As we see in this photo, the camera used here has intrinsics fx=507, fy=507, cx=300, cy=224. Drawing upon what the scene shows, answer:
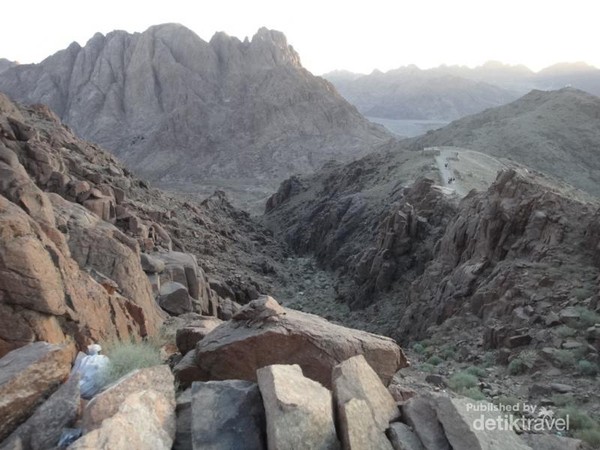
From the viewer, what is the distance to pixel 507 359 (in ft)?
38.1

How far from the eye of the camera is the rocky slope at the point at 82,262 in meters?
7.60

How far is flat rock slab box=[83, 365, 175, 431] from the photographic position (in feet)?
14.8

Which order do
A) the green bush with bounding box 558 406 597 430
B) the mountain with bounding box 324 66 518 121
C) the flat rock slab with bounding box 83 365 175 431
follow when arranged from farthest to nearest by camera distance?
the mountain with bounding box 324 66 518 121, the green bush with bounding box 558 406 597 430, the flat rock slab with bounding box 83 365 175 431

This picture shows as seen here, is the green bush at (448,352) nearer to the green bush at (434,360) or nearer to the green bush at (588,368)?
the green bush at (434,360)

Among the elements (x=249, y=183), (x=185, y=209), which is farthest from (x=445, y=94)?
(x=185, y=209)

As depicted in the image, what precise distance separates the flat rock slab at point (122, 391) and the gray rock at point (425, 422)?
241 centimetres

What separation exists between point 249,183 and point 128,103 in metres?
38.0

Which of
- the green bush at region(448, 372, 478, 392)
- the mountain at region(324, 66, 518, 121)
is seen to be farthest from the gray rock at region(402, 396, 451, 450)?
the mountain at region(324, 66, 518, 121)

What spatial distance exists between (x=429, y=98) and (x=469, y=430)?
524 ft

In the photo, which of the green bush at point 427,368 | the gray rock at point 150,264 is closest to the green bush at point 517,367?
the green bush at point 427,368

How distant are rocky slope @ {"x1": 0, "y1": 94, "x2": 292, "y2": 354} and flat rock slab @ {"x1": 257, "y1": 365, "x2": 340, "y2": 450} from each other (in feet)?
14.3

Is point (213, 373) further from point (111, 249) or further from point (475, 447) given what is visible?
point (111, 249)

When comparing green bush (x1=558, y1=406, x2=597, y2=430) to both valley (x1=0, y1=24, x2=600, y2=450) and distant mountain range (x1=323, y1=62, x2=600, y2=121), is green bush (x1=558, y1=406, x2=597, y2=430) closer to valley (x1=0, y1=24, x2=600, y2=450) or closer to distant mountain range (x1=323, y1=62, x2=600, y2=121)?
valley (x1=0, y1=24, x2=600, y2=450)

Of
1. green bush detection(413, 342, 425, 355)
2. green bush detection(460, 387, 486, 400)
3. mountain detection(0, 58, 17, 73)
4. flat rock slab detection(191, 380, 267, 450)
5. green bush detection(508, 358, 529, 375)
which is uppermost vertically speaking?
mountain detection(0, 58, 17, 73)
